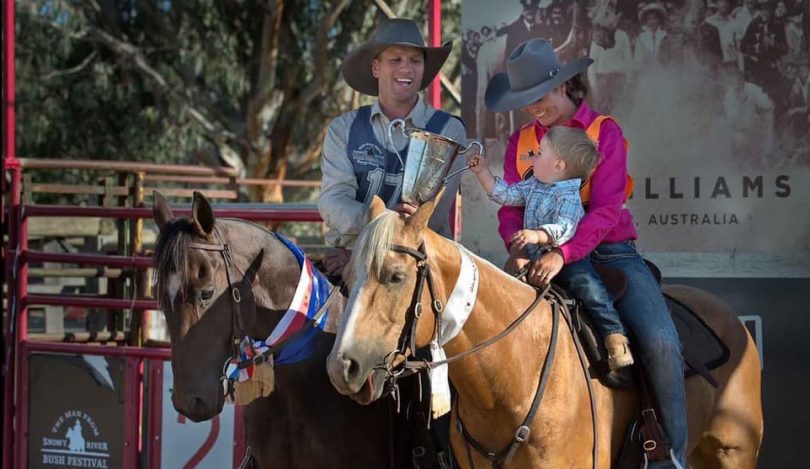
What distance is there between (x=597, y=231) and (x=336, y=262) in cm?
116

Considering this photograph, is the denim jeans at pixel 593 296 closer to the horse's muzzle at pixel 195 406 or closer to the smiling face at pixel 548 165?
the smiling face at pixel 548 165

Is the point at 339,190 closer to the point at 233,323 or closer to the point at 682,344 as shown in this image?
the point at 233,323

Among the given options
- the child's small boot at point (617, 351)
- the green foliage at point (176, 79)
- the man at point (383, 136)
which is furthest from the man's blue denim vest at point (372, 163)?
the green foliage at point (176, 79)

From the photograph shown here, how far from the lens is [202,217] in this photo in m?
4.27

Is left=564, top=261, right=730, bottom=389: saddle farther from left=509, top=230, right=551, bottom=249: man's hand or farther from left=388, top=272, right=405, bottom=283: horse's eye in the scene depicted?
left=388, top=272, right=405, bottom=283: horse's eye

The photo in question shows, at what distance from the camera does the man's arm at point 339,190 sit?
457 centimetres

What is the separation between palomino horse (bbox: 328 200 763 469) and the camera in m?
3.51

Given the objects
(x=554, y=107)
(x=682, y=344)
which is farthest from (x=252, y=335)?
(x=682, y=344)

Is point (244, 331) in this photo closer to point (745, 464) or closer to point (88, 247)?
point (745, 464)

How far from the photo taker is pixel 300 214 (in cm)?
633

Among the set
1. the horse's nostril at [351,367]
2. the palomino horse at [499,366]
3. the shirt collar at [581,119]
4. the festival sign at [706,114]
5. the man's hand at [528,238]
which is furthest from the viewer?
the festival sign at [706,114]

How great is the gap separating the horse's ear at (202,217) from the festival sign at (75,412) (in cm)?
306

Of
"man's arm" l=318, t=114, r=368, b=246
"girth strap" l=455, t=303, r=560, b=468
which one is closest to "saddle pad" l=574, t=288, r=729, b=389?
"girth strap" l=455, t=303, r=560, b=468

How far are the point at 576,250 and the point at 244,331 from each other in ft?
4.28
